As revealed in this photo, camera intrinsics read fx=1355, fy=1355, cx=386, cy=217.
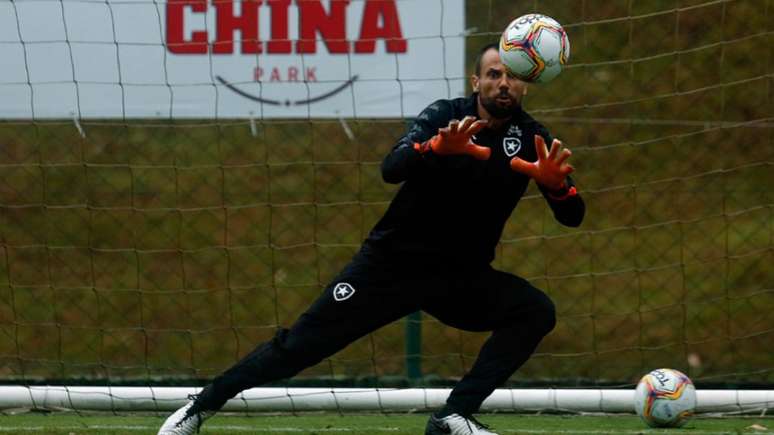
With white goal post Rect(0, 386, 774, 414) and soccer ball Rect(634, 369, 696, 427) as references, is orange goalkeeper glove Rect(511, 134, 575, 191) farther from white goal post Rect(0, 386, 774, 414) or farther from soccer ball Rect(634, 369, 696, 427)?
white goal post Rect(0, 386, 774, 414)

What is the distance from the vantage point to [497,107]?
5855mm

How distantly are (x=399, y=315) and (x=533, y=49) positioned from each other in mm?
1319

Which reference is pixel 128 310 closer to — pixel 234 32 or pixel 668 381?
pixel 234 32

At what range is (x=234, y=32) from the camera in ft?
26.2

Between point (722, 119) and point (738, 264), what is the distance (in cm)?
117

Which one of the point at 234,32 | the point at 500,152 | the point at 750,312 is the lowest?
the point at 750,312

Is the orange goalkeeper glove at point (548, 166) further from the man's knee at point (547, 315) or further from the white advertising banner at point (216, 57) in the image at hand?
the white advertising banner at point (216, 57)

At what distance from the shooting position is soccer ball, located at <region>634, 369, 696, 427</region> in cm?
683

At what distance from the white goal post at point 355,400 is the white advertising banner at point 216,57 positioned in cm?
167

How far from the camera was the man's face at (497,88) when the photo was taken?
5.81 meters

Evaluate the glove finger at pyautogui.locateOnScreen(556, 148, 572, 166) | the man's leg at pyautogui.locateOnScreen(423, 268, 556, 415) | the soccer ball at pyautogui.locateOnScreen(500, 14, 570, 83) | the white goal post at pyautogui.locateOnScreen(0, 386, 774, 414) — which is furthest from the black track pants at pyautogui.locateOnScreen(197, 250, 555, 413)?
the white goal post at pyautogui.locateOnScreen(0, 386, 774, 414)

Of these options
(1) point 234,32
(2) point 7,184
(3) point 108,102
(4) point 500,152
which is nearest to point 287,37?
(1) point 234,32

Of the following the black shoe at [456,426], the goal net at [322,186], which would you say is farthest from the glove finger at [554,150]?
the goal net at [322,186]

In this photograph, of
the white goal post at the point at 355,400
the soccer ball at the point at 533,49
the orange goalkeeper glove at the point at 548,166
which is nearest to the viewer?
the orange goalkeeper glove at the point at 548,166
